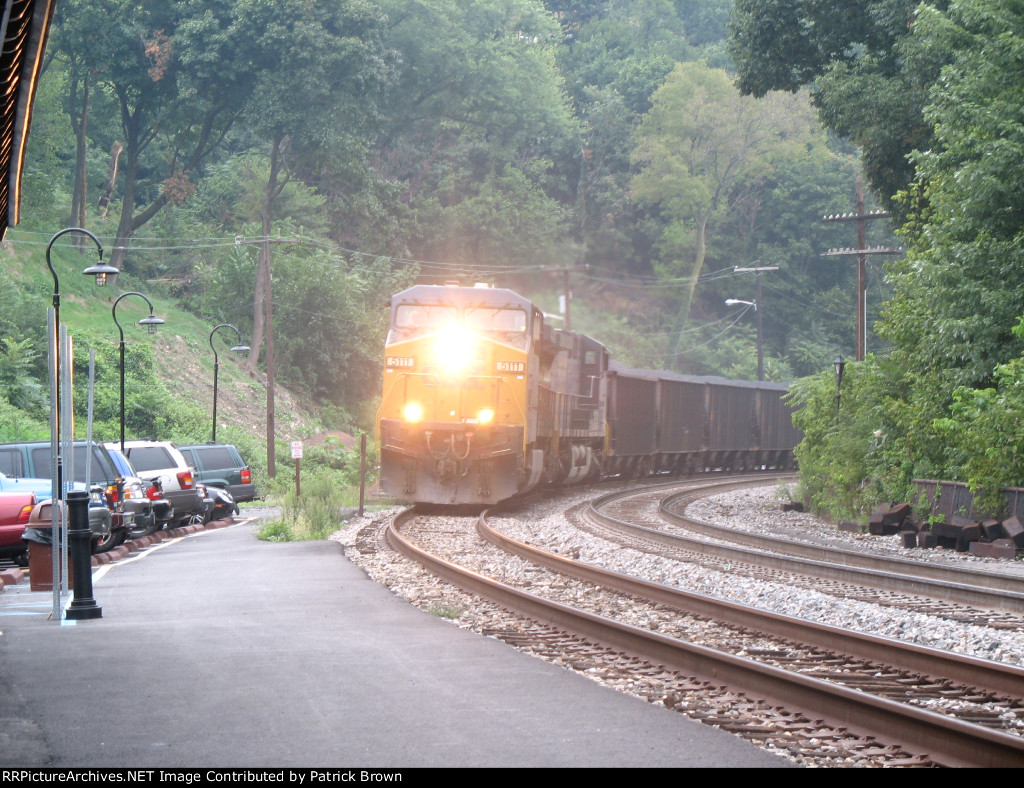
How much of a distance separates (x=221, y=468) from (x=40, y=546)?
15.5 m

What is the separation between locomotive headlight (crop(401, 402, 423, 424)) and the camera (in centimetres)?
2112

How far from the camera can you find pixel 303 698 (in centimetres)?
683

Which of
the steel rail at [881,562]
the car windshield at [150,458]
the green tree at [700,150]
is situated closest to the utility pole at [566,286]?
the green tree at [700,150]

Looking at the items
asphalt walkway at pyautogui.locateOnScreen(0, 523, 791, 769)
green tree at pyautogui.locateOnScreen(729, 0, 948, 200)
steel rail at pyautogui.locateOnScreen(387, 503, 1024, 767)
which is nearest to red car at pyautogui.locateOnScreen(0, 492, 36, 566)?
asphalt walkway at pyautogui.locateOnScreen(0, 523, 791, 769)

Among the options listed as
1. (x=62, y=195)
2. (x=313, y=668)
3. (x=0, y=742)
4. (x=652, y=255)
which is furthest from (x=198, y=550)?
(x=652, y=255)

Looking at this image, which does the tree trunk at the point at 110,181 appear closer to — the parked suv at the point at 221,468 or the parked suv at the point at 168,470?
the parked suv at the point at 221,468

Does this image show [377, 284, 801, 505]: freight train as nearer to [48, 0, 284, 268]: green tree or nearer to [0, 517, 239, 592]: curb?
[0, 517, 239, 592]: curb

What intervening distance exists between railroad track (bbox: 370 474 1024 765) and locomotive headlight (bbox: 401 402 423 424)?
9.96 m

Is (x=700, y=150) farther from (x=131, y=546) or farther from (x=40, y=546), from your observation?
(x=40, y=546)

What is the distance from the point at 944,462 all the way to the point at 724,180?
49.5 m

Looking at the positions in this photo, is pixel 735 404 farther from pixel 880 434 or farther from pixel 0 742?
pixel 0 742

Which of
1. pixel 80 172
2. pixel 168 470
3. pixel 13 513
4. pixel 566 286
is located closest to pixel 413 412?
pixel 168 470

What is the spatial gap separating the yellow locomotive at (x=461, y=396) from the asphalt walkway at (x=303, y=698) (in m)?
9.73

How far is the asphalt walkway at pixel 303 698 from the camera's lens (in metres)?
5.61
